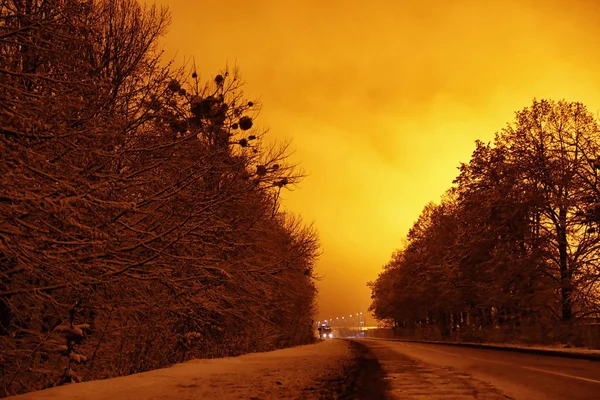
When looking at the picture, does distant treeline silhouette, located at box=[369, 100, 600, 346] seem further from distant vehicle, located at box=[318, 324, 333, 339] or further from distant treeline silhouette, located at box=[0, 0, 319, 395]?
distant vehicle, located at box=[318, 324, 333, 339]

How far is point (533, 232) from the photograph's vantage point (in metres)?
32.8

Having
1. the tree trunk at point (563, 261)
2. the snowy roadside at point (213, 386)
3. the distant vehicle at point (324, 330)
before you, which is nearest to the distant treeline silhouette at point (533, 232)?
the tree trunk at point (563, 261)

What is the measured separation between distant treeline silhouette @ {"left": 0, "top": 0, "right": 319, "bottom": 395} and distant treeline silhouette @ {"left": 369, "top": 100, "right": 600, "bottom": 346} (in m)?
19.5

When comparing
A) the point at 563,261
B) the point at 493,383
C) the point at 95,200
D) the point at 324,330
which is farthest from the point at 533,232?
the point at 324,330

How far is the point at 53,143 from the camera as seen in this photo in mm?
7211

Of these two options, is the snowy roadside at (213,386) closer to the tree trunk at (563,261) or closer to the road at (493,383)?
the road at (493,383)

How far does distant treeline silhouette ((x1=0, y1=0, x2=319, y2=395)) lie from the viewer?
6.57 m

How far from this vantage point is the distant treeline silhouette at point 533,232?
89.8 feet

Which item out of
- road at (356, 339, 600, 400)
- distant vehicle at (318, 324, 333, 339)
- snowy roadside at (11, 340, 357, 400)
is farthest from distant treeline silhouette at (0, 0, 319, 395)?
distant vehicle at (318, 324, 333, 339)

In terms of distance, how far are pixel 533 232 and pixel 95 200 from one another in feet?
101

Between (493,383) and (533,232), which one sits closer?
(493,383)

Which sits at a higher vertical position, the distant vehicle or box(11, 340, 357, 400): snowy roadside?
the distant vehicle

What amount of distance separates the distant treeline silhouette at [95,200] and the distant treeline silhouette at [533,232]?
1952 centimetres

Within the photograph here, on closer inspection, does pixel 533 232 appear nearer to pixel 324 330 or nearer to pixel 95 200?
pixel 95 200
